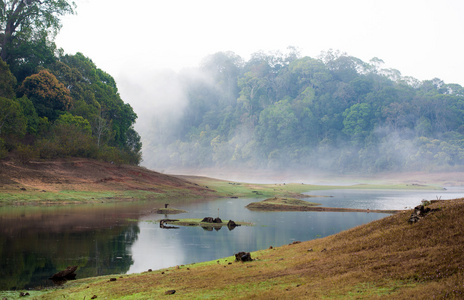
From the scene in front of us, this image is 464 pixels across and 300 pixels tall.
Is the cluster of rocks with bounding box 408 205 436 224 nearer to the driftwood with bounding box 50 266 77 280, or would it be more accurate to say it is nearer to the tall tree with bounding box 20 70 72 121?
the driftwood with bounding box 50 266 77 280

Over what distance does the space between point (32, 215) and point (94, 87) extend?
52.6 meters

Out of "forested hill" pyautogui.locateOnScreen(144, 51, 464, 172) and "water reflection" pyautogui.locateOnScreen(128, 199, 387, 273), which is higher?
"forested hill" pyautogui.locateOnScreen(144, 51, 464, 172)

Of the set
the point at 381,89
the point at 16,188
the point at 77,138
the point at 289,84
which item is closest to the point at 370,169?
the point at 381,89

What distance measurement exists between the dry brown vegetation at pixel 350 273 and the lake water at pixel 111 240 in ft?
10.1

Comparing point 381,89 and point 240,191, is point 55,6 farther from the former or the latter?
point 381,89

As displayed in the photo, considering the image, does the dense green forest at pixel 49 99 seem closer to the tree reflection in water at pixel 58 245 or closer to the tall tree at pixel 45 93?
the tall tree at pixel 45 93

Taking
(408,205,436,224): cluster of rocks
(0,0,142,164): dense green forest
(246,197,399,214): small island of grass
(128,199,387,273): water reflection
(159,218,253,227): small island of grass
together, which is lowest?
(128,199,387,273): water reflection

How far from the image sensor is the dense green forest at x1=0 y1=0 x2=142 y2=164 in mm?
55938

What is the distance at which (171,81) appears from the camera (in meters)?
184

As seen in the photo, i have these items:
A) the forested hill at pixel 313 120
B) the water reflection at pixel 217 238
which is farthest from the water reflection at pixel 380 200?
the forested hill at pixel 313 120

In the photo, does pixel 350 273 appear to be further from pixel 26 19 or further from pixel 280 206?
pixel 26 19

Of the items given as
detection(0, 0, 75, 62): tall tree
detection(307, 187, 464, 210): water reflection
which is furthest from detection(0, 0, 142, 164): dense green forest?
detection(307, 187, 464, 210): water reflection

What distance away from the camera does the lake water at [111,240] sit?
17.6m

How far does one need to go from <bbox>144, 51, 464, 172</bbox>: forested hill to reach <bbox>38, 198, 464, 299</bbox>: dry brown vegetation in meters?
125
